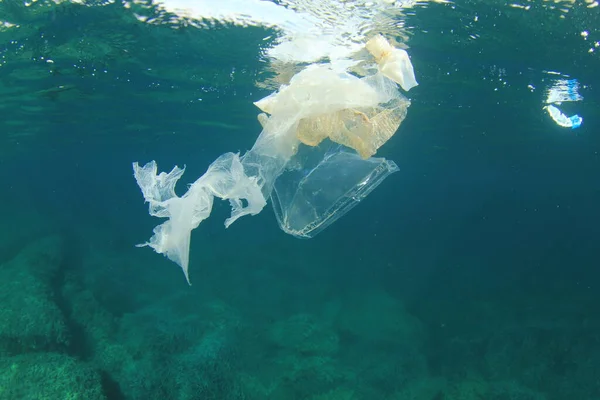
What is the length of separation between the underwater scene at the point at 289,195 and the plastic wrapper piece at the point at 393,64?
0.07 feet

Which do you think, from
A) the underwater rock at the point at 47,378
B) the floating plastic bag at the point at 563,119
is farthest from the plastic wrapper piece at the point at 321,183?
the floating plastic bag at the point at 563,119

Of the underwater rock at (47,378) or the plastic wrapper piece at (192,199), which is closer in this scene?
the plastic wrapper piece at (192,199)

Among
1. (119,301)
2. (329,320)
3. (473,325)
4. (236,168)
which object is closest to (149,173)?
(236,168)

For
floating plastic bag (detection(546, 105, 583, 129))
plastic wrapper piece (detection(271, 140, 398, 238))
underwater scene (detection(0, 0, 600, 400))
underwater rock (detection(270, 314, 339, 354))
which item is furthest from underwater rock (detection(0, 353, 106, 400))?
floating plastic bag (detection(546, 105, 583, 129))

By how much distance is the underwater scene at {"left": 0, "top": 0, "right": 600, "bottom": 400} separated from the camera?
3.73 m

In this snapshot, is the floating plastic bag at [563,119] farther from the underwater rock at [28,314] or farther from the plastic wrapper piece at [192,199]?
the underwater rock at [28,314]

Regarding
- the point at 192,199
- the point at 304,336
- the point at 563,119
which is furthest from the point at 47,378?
A: the point at 563,119

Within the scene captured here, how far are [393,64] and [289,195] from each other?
1571 mm

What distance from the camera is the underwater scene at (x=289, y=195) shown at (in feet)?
12.3

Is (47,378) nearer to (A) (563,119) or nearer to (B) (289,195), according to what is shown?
(B) (289,195)

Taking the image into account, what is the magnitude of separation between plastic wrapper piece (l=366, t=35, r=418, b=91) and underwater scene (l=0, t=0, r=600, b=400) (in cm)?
2

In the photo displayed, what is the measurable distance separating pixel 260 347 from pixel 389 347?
13.4ft

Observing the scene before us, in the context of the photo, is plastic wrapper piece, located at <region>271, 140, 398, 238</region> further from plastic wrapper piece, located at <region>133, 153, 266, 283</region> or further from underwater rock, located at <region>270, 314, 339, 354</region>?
underwater rock, located at <region>270, 314, 339, 354</region>

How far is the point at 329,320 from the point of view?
14094 millimetres
